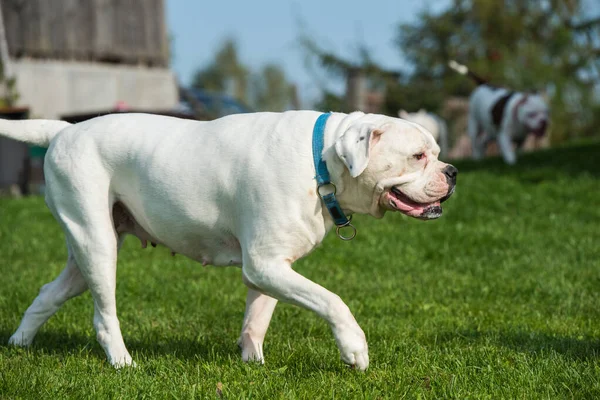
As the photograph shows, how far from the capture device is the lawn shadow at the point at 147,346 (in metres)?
4.45

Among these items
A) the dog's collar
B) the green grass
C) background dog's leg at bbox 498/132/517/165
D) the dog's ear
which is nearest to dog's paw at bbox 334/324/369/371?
the green grass

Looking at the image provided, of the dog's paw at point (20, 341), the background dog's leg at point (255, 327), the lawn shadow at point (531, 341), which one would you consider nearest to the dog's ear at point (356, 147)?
the background dog's leg at point (255, 327)

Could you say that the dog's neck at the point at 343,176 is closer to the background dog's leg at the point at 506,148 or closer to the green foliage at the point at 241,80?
the background dog's leg at the point at 506,148

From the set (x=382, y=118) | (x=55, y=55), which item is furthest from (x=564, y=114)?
(x=382, y=118)

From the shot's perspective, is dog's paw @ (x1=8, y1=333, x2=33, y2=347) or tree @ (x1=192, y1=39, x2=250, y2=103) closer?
dog's paw @ (x1=8, y1=333, x2=33, y2=347)

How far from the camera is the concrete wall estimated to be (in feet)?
55.2

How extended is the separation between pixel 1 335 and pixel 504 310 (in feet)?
Answer: 10.4

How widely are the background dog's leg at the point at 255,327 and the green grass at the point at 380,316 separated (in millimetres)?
98

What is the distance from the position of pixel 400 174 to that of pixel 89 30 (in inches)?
579

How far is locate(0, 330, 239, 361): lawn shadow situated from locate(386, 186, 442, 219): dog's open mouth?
119 centimetres

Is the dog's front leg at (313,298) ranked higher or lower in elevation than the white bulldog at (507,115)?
higher

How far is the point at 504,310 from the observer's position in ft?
18.2

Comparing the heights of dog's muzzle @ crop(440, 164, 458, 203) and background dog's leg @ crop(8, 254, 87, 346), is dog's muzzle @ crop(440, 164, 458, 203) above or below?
above

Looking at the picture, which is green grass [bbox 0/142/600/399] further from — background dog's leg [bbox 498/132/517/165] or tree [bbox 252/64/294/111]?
tree [bbox 252/64/294/111]
